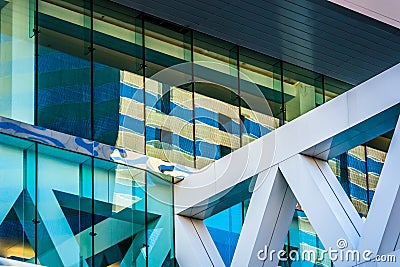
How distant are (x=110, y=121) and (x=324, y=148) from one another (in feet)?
9.17

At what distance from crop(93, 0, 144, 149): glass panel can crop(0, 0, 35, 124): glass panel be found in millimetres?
875

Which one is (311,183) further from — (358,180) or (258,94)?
(358,180)

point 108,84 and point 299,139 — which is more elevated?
point 108,84

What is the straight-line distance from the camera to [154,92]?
1323cm

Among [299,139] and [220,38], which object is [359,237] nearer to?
[299,139]

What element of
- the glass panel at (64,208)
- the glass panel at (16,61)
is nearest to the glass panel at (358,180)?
the glass panel at (64,208)

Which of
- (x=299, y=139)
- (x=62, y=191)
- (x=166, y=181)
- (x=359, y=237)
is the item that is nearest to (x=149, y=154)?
(x=166, y=181)

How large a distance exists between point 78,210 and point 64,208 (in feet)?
0.60

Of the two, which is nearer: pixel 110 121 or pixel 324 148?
pixel 324 148

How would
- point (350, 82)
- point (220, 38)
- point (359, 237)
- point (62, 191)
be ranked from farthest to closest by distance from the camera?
point (350, 82) → point (220, 38) → point (62, 191) → point (359, 237)

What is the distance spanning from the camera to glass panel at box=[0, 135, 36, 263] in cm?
1153

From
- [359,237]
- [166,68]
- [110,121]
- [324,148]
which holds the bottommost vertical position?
[359,237]

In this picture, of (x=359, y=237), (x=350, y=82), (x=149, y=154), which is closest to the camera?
(x=359, y=237)

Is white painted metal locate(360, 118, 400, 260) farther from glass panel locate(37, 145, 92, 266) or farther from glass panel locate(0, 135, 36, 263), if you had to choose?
glass panel locate(0, 135, 36, 263)
